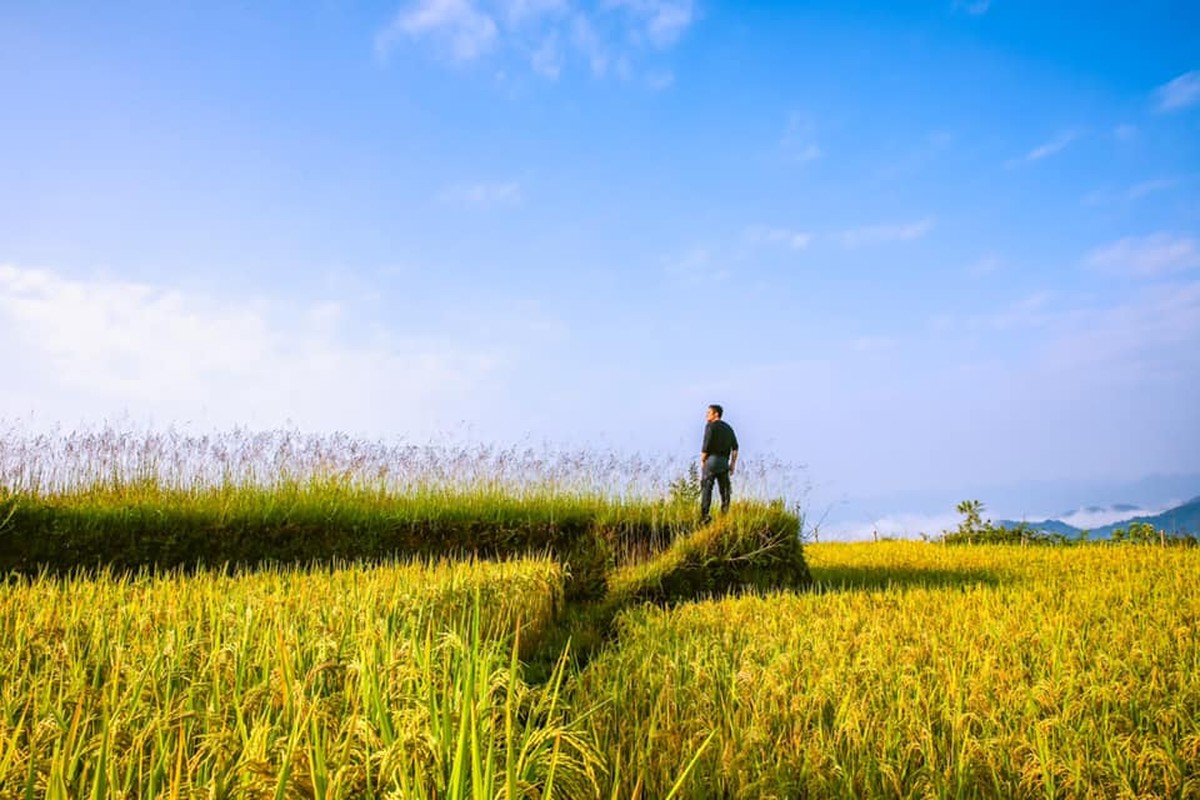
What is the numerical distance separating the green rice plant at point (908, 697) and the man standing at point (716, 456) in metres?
4.69

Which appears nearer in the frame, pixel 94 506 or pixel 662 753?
pixel 662 753

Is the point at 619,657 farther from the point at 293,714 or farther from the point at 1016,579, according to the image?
the point at 1016,579

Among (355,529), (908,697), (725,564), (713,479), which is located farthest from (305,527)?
(908,697)

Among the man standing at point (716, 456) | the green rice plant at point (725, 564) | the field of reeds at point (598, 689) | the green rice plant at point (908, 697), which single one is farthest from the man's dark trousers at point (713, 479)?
the green rice plant at point (908, 697)

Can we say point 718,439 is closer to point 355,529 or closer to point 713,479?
point 713,479

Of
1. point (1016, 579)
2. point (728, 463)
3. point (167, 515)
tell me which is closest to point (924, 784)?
point (1016, 579)

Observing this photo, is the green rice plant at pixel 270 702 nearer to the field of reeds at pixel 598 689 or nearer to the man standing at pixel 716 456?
the field of reeds at pixel 598 689

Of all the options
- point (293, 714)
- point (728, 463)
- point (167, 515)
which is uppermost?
point (728, 463)

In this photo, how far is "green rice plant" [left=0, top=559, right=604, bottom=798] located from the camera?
7.25 ft

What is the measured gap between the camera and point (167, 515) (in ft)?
36.2

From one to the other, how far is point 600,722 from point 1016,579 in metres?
7.65

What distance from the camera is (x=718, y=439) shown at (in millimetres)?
12633

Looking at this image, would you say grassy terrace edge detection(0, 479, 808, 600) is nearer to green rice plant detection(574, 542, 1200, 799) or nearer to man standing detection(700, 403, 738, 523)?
man standing detection(700, 403, 738, 523)

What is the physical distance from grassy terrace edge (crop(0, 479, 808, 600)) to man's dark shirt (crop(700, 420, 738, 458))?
1.14 m
